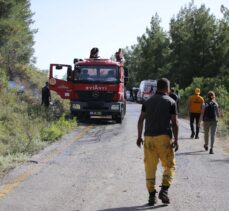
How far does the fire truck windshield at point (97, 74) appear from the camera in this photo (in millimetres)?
25547

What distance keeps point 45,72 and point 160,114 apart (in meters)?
63.7

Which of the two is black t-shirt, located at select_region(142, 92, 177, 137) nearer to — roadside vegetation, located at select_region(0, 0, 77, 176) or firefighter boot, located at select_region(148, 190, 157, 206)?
firefighter boot, located at select_region(148, 190, 157, 206)

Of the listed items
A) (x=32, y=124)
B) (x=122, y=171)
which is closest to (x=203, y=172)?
(x=122, y=171)

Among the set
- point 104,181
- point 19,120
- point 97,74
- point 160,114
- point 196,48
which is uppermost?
point 196,48

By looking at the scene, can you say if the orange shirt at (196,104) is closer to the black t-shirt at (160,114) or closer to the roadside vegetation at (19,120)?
the roadside vegetation at (19,120)

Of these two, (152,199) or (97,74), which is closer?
(152,199)

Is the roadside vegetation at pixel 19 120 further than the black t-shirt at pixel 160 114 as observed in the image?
Yes

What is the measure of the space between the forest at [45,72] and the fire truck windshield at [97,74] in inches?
76.7

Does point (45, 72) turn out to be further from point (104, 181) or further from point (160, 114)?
point (160, 114)

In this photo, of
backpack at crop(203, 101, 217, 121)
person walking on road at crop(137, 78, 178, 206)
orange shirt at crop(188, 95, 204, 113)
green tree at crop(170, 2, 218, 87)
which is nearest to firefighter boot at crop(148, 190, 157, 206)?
person walking on road at crop(137, 78, 178, 206)

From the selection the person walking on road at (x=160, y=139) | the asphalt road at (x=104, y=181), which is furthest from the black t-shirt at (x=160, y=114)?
the asphalt road at (x=104, y=181)

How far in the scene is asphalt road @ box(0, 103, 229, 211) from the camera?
840 cm

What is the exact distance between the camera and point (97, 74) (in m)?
25.6

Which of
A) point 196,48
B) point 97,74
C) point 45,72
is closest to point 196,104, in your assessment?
point 97,74
